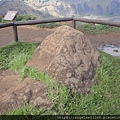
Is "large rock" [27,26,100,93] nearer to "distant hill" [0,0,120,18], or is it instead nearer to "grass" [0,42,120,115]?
"grass" [0,42,120,115]

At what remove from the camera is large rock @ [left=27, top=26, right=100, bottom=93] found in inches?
→ 112

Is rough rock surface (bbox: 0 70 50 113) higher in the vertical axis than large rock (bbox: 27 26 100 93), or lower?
lower

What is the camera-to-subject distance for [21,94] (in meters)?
2.63

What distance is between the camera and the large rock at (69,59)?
2.85 meters

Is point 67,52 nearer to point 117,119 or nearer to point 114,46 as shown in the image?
point 117,119

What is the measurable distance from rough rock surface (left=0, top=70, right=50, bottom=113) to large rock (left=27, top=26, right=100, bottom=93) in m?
0.29

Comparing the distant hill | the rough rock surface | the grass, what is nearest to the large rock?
the grass

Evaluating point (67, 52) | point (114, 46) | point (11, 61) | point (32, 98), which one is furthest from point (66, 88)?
point (114, 46)

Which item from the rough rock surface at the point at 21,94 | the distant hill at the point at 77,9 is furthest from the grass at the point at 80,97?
the distant hill at the point at 77,9

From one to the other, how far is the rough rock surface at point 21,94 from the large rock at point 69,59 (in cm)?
29

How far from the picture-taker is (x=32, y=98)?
2.59 meters

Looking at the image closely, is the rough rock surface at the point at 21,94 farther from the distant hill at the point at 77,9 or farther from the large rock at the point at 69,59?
the distant hill at the point at 77,9

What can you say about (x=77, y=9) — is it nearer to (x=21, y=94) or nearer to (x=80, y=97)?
(x=80, y=97)

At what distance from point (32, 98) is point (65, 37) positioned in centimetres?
120
